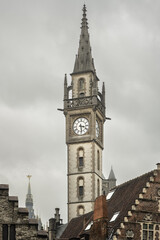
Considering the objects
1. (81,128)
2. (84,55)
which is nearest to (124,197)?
(81,128)

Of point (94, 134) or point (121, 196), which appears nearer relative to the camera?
point (121, 196)

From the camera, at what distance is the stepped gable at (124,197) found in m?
53.2

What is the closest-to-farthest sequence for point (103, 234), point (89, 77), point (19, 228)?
point (19, 228) → point (103, 234) → point (89, 77)

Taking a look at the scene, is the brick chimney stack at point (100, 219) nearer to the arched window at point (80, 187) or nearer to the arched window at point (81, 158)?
the arched window at point (80, 187)

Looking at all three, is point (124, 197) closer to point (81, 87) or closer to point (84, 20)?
point (81, 87)

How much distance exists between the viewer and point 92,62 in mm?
119188

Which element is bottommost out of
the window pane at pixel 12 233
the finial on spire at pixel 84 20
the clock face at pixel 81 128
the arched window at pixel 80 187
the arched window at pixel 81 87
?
the window pane at pixel 12 233

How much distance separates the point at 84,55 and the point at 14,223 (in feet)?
267

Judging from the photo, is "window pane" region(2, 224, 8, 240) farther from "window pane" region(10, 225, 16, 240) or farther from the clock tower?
the clock tower

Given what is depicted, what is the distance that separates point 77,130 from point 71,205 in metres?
11.9

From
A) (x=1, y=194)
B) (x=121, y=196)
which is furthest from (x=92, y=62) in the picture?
(x=1, y=194)

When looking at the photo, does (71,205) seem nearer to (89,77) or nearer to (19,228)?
(89,77)

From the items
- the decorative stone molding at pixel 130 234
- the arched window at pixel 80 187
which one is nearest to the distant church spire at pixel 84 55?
Answer: the arched window at pixel 80 187

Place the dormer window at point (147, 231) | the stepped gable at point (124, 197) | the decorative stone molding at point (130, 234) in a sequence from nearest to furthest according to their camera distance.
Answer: the decorative stone molding at point (130, 234)
the dormer window at point (147, 231)
the stepped gable at point (124, 197)
